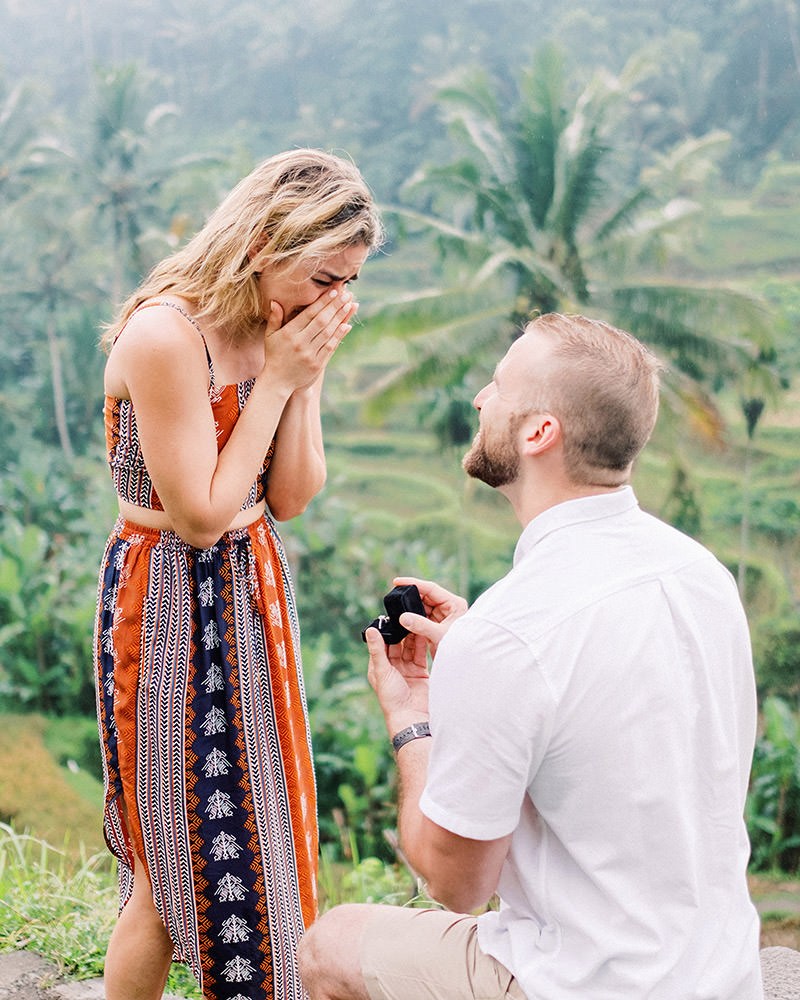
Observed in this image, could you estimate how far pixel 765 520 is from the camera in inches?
495

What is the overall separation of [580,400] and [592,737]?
0.44 m

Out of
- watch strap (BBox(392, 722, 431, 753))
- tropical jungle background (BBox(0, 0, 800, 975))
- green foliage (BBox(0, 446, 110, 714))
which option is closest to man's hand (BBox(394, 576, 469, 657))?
watch strap (BBox(392, 722, 431, 753))

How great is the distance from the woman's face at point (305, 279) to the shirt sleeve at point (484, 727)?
0.84m

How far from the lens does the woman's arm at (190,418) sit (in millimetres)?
1642

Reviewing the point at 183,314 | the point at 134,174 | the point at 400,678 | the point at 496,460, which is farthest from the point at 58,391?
the point at 496,460

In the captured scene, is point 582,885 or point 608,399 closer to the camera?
point 582,885

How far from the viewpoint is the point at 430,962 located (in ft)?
4.49

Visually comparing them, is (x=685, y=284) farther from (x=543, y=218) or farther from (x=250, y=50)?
(x=250, y=50)

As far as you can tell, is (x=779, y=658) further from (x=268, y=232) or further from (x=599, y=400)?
(x=599, y=400)

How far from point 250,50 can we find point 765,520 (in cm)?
881

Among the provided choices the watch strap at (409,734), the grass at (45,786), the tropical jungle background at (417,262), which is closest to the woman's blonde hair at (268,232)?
the watch strap at (409,734)

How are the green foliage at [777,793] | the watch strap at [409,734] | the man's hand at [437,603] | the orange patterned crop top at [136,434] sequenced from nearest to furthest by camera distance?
the watch strap at [409,734], the man's hand at [437,603], the orange patterned crop top at [136,434], the green foliage at [777,793]

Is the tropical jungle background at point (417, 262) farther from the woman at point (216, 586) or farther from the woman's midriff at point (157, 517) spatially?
the woman's midriff at point (157, 517)

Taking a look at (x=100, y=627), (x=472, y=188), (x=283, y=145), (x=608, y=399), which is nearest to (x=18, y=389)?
(x=283, y=145)
